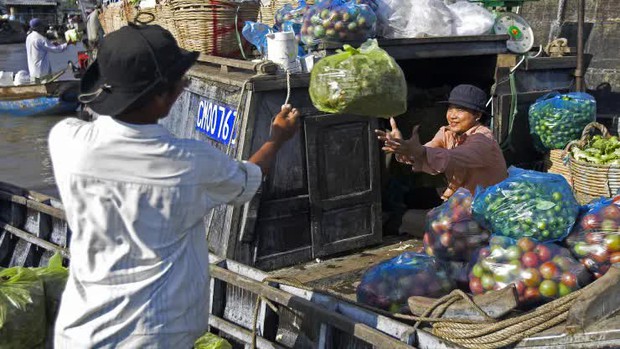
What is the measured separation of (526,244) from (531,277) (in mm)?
173

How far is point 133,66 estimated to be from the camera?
6.26ft

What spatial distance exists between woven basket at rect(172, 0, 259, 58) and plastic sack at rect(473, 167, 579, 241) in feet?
9.20

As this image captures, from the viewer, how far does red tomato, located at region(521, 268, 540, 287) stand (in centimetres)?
288

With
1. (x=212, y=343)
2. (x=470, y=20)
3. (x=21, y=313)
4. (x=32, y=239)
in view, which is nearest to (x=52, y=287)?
(x=21, y=313)

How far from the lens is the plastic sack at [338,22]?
486cm

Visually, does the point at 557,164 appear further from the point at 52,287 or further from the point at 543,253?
the point at 52,287

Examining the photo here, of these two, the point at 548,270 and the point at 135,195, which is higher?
the point at 135,195

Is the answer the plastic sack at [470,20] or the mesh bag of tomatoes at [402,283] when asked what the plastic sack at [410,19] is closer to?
the plastic sack at [470,20]

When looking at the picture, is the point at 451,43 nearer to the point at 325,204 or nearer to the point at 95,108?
the point at 325,204

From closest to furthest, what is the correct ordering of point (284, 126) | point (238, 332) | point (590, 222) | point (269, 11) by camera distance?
1. point (284, 126)
2. point (590, 222)
3. point (238, 332)
4. point (269, 11)

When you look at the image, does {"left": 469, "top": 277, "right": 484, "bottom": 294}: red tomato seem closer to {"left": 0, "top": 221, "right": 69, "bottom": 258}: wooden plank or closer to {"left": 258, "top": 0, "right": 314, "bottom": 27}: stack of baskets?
{"left": 0, "top": 221, "right": 69, "bottom": 258}: wooden plank

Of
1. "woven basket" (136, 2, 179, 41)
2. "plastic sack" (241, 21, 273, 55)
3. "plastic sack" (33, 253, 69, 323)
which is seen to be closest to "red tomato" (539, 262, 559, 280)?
"plastic sack" (33, 253, 69, 323)

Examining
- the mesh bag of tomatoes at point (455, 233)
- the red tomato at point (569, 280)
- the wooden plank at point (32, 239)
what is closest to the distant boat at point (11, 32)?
the wooden plank at point (32, 239)

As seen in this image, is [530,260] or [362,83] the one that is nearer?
[530,260]
